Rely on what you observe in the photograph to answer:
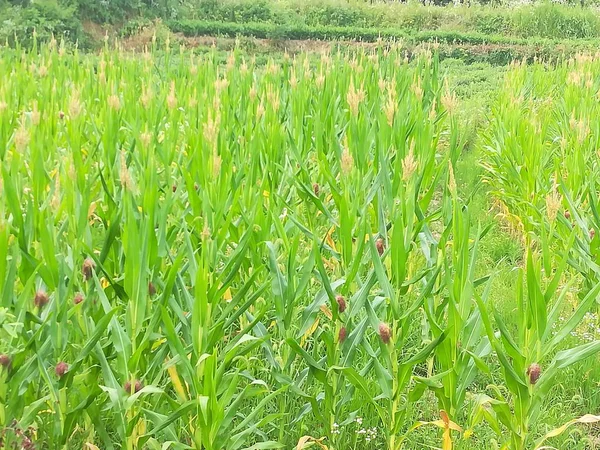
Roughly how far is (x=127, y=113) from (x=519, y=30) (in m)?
17.4

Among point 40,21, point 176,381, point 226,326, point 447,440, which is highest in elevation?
point 40,21

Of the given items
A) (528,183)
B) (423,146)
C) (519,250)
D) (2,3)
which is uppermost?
(2,3)

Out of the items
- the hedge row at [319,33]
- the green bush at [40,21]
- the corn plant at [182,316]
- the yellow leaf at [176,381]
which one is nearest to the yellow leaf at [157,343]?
the corn plant at [182,316]

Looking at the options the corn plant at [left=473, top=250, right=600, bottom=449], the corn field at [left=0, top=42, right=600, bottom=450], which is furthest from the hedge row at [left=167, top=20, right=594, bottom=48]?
the corn plant at [left=473, top=250, right=600, bottom=449]

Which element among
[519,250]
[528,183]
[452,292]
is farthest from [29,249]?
[519,250]

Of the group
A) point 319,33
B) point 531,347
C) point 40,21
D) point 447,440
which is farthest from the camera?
point 319,33

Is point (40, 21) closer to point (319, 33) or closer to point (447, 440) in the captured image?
point (319, 33)

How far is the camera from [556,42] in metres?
16.5

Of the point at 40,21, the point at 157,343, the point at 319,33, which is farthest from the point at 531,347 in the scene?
the point at 319,33

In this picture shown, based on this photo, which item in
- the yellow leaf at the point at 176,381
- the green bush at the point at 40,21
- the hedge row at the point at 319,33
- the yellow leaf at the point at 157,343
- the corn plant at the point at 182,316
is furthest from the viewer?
the hedge row at the point at 319,33

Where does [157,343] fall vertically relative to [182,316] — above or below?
below

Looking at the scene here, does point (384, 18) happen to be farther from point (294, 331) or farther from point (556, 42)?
point (294, 331)

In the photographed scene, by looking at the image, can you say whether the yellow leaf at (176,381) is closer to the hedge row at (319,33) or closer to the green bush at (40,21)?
the green bush at (40,21)

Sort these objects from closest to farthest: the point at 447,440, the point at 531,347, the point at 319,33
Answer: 1. the point at 531,347
2. the point at 447,440
3. the point at 319,33
